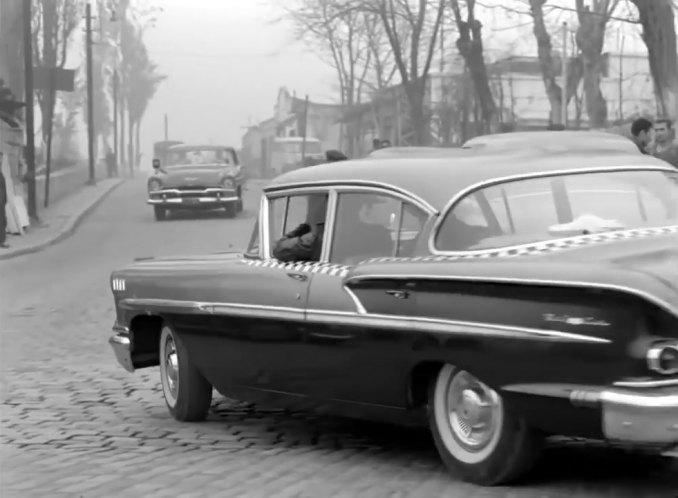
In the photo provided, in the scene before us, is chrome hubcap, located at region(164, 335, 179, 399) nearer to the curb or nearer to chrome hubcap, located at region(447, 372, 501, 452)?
chrome hubcap, located at region(447, 372, 501, 452)

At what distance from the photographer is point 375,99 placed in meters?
67.4

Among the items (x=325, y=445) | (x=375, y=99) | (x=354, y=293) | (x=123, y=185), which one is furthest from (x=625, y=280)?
(x=375, y=99)

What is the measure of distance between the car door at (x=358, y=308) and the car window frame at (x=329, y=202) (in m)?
0.01

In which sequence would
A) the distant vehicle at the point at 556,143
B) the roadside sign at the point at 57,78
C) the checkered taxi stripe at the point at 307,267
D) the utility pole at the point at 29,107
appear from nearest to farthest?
the checkered taxi stripe at the point at 307,267 → the distant vehicle at the point at 556,143 → the utility pole at the point at 29,107 → the roadside sign at the point at 57,78

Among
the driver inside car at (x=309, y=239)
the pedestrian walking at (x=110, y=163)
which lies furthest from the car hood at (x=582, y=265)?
the pedestrian walking at (x=110, y=163)

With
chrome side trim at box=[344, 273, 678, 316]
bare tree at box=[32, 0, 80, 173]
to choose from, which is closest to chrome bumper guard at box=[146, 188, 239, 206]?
bare tree at box=[32, 0, 80, 173]

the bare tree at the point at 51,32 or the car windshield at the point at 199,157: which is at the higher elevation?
the bare tree at the point at 51,32

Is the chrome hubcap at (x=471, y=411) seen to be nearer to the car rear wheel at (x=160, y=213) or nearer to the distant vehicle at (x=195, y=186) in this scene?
the distant vehicle at (x=195, y=186)

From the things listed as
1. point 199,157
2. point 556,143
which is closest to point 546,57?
point 199,157

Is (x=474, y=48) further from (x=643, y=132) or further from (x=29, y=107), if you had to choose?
(x=643, y=132)

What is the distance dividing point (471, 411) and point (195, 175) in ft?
85.7

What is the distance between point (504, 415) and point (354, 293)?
100 centimetres

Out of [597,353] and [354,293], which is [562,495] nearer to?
[597,353]

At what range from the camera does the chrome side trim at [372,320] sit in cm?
493
